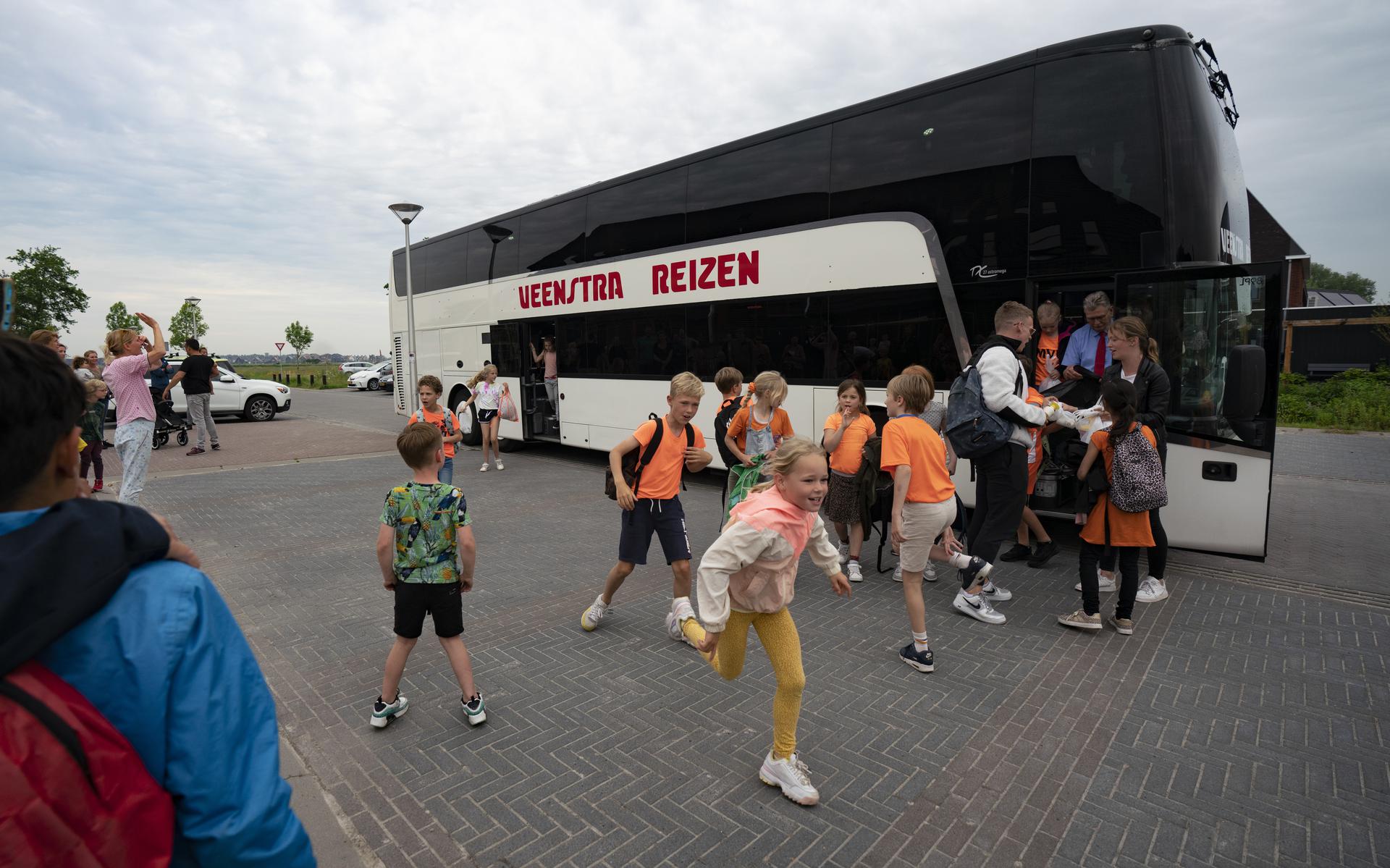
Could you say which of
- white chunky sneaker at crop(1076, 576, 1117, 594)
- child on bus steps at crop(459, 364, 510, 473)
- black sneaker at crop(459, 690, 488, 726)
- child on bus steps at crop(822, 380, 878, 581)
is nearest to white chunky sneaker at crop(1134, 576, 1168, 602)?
white chunky sneaker at crop(1076, 576, 1117, 594)

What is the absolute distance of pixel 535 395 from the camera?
13.4 m

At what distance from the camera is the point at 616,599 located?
5.80 metres

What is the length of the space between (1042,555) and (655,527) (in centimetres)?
Result: 385

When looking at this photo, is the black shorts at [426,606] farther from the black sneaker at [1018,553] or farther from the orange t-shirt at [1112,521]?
the black sneaker at [1018,553]

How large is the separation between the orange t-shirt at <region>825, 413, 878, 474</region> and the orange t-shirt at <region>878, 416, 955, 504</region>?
4.65 feet

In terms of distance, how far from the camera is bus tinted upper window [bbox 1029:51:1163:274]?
19.4ft

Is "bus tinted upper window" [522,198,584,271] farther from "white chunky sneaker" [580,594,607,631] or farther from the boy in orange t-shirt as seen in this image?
the boy in orange t-shirt

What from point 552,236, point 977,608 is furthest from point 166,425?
point 977,608

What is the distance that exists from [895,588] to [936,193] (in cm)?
383

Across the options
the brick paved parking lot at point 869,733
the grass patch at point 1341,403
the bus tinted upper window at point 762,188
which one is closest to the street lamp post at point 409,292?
the bus tinted upper window at point 762,188

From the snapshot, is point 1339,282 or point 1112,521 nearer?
point 1112,521

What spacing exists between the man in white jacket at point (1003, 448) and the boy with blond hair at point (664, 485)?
6.60 ft

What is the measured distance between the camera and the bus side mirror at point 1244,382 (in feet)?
16.5

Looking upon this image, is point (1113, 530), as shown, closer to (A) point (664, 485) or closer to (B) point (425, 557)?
(A) point (664, 485)
